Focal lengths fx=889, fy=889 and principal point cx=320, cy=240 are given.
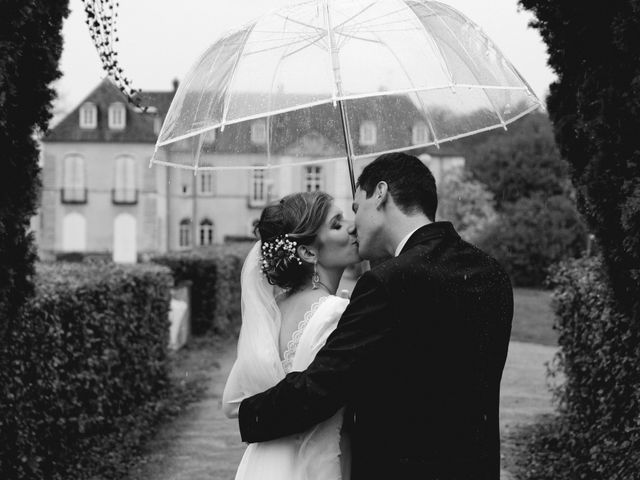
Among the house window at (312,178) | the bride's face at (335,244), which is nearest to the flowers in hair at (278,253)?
the bride's face at (335,244)

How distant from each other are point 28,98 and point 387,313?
128 inches

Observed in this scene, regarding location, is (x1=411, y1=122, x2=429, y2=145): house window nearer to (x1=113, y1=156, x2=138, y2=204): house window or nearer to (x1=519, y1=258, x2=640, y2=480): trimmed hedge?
(x1=519, y1=258, x2=640, y2=480): trimmed hedge

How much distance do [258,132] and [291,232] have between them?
1.42 meters

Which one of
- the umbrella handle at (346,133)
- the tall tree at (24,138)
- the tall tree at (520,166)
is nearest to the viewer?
the umbrella handle at (346,133)

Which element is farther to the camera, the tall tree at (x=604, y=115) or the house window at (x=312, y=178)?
the house window at (x=312, y=178)

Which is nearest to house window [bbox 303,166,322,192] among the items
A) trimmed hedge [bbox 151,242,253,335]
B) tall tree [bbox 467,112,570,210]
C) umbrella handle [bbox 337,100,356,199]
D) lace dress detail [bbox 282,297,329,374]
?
tall tree [bbox 467,112,570,210]

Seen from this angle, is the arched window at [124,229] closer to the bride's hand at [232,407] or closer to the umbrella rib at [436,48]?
the umbrella rib at [436,48]

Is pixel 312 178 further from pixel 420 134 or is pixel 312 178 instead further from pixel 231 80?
pixel 231 80

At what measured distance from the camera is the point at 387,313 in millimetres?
2861

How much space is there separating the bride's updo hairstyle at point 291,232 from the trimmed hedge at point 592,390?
6.29 feet

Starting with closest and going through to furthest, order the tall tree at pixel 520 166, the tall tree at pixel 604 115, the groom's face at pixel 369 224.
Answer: the groom's face at pixel 369 224 → the tall tree at pixel 604 115 → the tall tree at pixel 520 166

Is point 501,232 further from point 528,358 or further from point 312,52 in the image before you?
point 312,52

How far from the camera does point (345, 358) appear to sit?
2.88m

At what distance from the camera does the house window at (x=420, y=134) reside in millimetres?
5168
